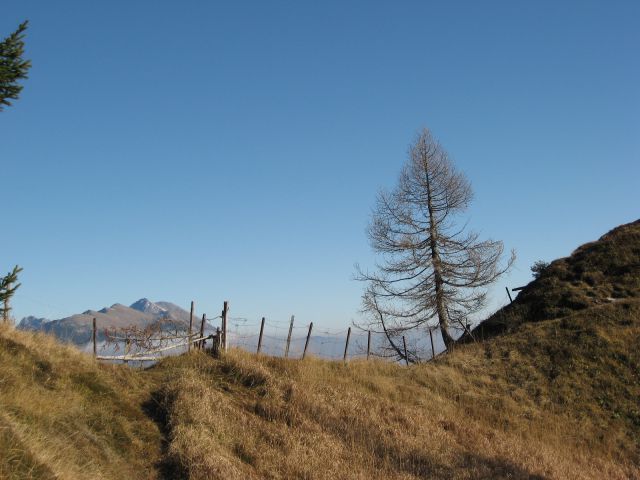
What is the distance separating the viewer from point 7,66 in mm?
11469

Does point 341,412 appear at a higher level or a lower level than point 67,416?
higher

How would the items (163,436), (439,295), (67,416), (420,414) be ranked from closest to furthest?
(67,416) < (163,436) < (420,414) < (439,295)

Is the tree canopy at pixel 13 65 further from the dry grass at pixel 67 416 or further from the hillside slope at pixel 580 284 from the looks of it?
the hillside slope at pixel 580 284

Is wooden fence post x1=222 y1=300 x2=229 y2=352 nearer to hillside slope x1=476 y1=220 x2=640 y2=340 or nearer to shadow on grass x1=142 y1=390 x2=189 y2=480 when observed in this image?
shadow on grass x1=142 y1=390 x2=189 y2=480

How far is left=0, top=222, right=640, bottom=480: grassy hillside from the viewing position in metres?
9.00

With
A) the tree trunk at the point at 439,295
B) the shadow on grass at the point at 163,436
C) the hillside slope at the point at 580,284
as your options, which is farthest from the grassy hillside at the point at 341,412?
the tree trunk at the point at 439,295

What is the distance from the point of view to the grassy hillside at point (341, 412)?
9000mm

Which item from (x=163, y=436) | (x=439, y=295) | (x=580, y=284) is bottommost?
(x=163, y=436)

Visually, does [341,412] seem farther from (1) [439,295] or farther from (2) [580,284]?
(2) [580,284]

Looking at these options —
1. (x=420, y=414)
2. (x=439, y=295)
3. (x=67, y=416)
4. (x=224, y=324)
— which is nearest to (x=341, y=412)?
(x=420, y=414)

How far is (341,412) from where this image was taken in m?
13.8

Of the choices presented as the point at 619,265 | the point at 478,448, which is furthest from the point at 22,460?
the point at 619,265

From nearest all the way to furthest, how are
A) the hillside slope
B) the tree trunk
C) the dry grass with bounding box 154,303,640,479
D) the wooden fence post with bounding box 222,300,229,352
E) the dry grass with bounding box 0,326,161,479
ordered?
the dry grass with bounding box 0,326,161,479 → the dry grass with bounding box 154,303,640,479 → the wooden fence post with bounding box 222,300,229,352 → the hillside slope → the tree trunk

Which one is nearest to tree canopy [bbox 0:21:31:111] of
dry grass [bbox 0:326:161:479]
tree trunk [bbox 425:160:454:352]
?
dry grass [bbox 0:326:161:479]
